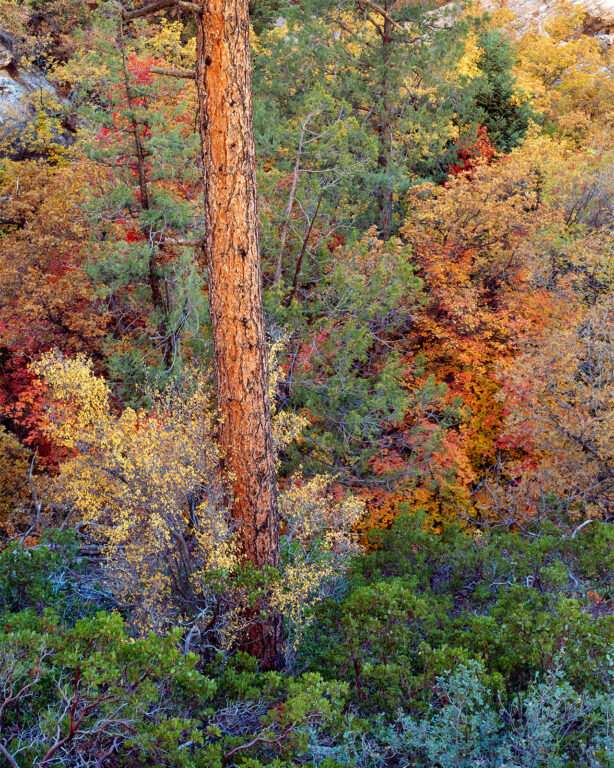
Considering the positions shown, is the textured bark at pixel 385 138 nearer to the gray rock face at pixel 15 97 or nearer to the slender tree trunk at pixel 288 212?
the slender tree trunk at pixel 288 212

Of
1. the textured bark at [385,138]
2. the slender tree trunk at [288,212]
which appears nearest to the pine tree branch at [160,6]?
the slender tree trunk at [288,212]

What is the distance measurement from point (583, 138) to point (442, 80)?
34.1ft

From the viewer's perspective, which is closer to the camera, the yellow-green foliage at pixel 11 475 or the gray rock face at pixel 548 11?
the yellow-green foliage at pixel 11 475

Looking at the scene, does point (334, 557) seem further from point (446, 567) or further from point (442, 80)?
point (442, 80)

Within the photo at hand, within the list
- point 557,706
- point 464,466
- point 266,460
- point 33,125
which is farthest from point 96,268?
point 33,125

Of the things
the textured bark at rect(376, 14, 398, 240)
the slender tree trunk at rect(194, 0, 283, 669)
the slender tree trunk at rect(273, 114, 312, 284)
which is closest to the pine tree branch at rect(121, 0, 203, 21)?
the slender tree trunk at rect(194, 0, 283, 669)

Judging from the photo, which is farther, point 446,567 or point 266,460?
point 446,567

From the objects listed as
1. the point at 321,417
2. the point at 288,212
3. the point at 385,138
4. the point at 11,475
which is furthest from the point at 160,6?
the point at 385,138

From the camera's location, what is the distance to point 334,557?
683 centimetres

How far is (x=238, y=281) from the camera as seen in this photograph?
17.0 feet

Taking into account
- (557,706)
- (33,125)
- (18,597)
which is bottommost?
(18,597)

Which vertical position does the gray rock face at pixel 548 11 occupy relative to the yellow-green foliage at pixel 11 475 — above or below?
above

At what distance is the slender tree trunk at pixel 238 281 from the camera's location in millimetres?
4824

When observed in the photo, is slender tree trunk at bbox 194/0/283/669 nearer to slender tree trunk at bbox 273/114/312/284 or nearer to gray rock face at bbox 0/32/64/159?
slender tree trunk at bbox 273/114/312/284
